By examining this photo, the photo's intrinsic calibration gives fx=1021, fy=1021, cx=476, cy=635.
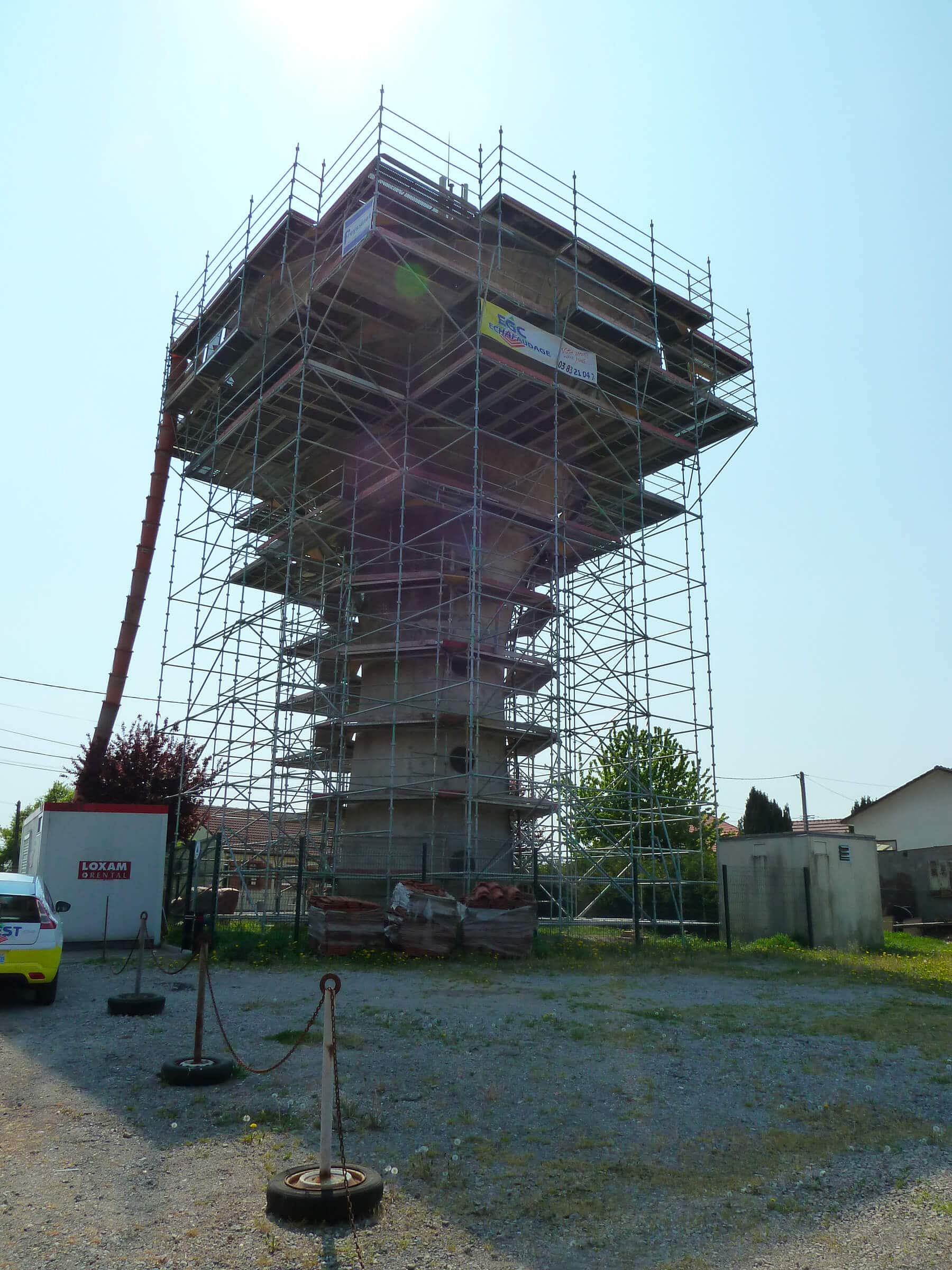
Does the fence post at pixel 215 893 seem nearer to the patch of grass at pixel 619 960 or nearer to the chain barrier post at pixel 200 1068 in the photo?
the patch of grass at pixel 619 960

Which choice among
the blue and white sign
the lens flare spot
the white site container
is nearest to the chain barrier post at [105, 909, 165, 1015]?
the white site container

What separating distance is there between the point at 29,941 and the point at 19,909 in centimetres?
40

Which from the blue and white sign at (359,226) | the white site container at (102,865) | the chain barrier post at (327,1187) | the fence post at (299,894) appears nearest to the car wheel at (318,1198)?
the chain barrier post at (327,1187)

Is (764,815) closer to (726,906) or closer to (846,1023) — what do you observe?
(726,906)

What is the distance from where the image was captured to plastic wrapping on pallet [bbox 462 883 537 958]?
17641 millimetres

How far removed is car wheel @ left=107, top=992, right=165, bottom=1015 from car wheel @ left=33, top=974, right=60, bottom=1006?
1.03m

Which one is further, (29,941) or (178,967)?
(178,967)

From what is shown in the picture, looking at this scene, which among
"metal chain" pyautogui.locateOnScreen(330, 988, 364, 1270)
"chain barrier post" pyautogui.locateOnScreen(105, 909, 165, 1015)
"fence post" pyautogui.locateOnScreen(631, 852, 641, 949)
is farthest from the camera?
"fence post" pyautogui.locateOnScreen(631, 852, 641, 949)

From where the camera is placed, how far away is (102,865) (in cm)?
1952

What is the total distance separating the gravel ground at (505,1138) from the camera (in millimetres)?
5219

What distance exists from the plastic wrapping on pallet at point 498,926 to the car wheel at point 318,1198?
1208 centimetres

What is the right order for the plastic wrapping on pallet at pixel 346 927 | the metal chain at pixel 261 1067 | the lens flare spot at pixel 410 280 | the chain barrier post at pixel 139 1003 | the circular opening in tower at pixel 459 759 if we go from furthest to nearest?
the circular opening in tower at pixel 459 759 → the lens flare spot at pixel 410 280 → the plastic wrapping on pallet at pixel 346 927 → the chain barrier post at pixel 139 1003 → the metal chain at pixel 261 1067

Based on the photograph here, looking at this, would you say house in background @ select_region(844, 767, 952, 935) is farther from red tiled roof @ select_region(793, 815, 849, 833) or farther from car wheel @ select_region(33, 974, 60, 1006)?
car wheel @ select_region(33, 974, 60, 1006)

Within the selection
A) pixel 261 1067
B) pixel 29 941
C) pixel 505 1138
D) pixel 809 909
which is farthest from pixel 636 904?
pixel 505 1138
